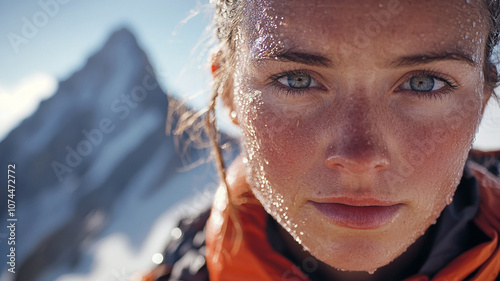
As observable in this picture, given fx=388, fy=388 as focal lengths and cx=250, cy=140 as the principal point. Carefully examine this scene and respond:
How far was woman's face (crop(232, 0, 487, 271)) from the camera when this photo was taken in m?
0.79

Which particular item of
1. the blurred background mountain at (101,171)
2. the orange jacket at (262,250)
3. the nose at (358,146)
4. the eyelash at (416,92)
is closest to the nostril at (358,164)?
the nose at (358,146)

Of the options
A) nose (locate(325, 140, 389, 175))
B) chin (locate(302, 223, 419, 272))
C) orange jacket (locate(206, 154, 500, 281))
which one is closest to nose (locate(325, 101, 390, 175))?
nose (locate(325, 140, 389, 175))

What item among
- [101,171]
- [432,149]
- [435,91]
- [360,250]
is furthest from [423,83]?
[101,171]

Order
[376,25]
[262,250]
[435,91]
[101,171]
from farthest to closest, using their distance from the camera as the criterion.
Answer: [101,171], [262,250], [435,91], [376,25]

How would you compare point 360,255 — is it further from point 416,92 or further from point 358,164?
point 416,92

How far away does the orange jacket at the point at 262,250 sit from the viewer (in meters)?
1.12

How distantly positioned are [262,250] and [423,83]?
30.4 inches

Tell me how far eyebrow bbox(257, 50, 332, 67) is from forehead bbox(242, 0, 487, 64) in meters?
0.01

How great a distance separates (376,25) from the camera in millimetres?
780

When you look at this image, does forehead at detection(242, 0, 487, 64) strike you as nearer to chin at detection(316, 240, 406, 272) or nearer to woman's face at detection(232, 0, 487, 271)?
woman's face at detection(232, 0, 487, 271)

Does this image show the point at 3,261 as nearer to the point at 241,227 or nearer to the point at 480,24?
the point at 241,227

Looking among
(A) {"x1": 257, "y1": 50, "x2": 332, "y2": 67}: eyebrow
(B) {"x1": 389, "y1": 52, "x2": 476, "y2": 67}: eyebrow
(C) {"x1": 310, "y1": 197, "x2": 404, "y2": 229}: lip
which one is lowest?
(C) {"x1": 310, "y1": 197, "x2": 404, "y2": 229}: lip

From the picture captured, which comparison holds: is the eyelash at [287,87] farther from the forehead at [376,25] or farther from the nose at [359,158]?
the nose at [359,158]

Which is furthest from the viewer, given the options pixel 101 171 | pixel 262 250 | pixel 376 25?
pixel 101 171
